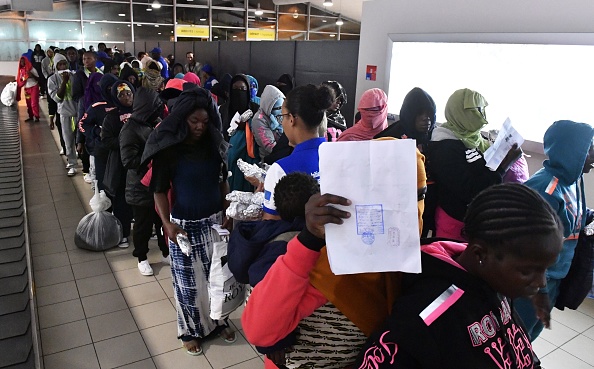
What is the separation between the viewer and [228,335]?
3.02 meters

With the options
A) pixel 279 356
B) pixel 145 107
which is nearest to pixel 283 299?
pixel 279 356

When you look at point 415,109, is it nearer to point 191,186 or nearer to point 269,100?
point 269,100

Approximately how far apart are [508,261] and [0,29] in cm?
1932

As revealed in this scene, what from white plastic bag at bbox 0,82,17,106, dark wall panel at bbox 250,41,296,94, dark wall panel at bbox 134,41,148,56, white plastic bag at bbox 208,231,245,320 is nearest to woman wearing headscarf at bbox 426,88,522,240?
white plastic bag at bbox 208,231,245,320

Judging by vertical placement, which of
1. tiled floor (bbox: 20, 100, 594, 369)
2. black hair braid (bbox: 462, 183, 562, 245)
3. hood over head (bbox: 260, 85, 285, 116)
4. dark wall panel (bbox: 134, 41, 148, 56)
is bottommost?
tiled floor (bbox: 20, 100, 594, 369)

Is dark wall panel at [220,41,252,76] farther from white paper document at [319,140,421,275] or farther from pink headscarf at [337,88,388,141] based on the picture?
white paper document at [319,140,421,275]

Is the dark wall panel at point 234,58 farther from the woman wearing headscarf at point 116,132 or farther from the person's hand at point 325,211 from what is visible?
the person's hand at point 325,211

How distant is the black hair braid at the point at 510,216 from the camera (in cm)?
86

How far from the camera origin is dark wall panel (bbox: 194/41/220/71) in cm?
1001

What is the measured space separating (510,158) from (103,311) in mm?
3068

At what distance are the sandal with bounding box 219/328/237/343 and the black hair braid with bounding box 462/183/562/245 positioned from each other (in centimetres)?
244

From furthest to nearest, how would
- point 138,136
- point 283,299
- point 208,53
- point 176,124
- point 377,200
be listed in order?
point 208,53
point 138,136
point 176,124
point 283,299
point 377,200

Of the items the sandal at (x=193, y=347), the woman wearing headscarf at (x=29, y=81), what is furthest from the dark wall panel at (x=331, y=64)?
the woman wearing headscarf at (x=29, y=81)

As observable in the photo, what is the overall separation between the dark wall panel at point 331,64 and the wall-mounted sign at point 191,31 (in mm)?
11859
